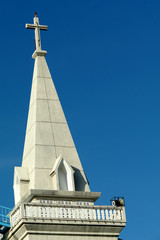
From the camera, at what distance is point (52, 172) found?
36.9m

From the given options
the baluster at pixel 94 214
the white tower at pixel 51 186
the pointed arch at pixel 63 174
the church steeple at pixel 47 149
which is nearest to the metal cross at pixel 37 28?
the white tower at pixel 51 186

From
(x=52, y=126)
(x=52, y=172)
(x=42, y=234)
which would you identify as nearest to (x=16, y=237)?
(x=42, y=234)

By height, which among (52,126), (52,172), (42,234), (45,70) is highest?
(45,70)

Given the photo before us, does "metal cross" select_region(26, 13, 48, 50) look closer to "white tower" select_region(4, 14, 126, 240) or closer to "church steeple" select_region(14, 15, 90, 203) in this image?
"white tower" select_region(4, 14, 126, 240)

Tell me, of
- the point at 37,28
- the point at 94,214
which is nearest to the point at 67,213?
the point at 94,214

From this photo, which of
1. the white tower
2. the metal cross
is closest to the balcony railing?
the white tower

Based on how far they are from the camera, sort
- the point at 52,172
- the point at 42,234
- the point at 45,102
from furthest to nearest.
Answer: the point at 45,102 → the point at 52,172 → the point at 42,234

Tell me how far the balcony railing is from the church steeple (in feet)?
6.19

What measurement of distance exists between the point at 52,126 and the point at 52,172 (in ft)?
10.5

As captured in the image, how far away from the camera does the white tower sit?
34.4 m

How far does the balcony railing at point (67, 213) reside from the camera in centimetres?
3425

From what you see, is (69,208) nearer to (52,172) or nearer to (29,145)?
(52,172)

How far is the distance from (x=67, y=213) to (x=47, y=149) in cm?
440

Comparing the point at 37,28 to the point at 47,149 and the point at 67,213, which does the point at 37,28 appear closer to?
the point at 47,149
